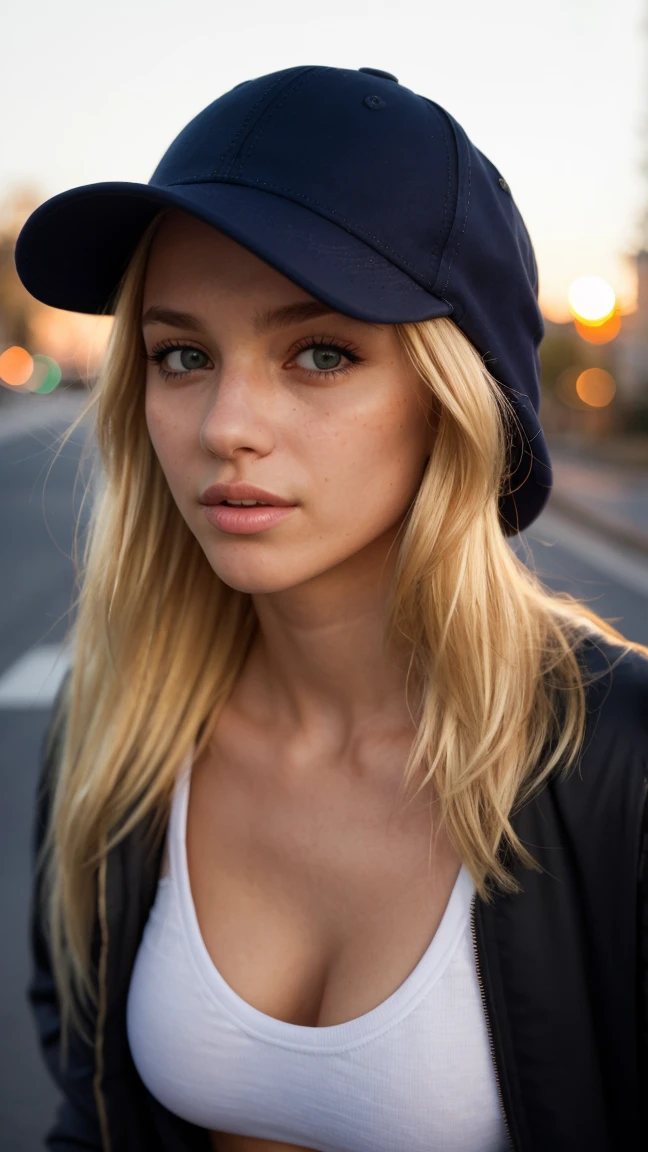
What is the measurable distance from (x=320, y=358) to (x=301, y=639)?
569 millimetres

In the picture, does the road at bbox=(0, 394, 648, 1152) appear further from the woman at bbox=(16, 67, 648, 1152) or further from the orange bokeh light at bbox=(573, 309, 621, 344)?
the orange bokeh light at bbox=(573, 309, 621, 344)

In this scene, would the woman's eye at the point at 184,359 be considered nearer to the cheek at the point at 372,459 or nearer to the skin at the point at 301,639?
the skin at the point at 301,639

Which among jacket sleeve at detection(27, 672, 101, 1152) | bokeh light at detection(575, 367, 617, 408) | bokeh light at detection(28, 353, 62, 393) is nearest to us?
jacket sleeve at detection(27, 672, 101, 1152)

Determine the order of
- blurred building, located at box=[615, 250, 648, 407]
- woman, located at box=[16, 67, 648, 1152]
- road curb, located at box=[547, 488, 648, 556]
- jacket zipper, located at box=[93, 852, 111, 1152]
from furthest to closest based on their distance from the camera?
blurred building, located at box=[615, 250, 648, 407]
road curb, located at box=[547, 488, 648, 556]
jacket zipper, located at box=[93, 852, 111, 1152]
woman, located at box=[16, 67, 648, 1152]

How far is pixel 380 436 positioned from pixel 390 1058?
2.97 ft

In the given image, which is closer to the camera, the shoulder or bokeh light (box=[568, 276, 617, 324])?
the shoulder

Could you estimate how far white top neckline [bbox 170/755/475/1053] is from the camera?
1.55 meters

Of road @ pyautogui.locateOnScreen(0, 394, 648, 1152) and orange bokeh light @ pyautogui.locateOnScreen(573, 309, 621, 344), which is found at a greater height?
orange bokeh light @ pyautogui.locateOnScreen(573, 309, 621, 344)

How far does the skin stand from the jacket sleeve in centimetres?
26

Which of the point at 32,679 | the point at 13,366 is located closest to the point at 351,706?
the point at 32,679

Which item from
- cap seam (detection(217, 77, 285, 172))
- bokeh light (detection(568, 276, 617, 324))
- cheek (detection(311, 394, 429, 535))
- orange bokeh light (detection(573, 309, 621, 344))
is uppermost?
orange bokeh light (detection(573, 309, 621, 344))

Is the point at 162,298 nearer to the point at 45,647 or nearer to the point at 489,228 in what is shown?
the point at 489,228

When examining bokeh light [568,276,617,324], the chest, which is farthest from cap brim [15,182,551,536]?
bokeh light [568,276,617,324]

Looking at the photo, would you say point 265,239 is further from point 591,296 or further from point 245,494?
point 591,296
